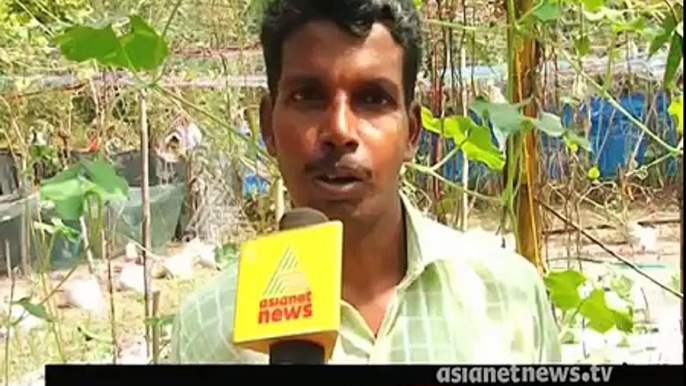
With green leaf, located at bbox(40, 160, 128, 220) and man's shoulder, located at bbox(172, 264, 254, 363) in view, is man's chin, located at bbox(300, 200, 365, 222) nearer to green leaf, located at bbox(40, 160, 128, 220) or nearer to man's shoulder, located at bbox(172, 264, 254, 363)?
man's shoulder, located at bbox(172, 264, 254, 363)

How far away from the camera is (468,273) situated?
834 mm

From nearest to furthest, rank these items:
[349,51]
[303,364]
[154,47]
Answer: [303,364] < [349,51] < [154,47]

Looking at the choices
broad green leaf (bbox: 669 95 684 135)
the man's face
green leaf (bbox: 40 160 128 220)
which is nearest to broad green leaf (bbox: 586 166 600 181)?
broad green leaf (bbox: 669 95 684 135)

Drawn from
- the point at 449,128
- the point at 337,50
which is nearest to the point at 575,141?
the point at 449,128

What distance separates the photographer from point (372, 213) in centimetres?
81

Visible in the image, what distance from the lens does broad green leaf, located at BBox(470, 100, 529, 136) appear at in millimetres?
987

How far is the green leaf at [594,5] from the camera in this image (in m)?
1.05

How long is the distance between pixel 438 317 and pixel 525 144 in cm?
30

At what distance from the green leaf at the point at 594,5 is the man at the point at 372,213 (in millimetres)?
291

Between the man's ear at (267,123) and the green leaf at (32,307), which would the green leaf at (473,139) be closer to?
the man's ear at (267,123)

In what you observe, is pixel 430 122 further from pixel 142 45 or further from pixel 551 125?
pixel 142 45

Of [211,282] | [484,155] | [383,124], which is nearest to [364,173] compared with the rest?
[383,124]

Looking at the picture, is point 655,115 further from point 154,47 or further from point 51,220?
point 51,220

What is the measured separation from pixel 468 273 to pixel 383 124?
0.45 ft
